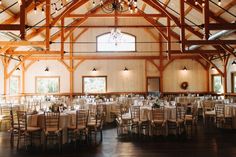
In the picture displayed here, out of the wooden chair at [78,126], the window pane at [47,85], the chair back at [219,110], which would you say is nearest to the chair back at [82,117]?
the wooden chair at [78,126]

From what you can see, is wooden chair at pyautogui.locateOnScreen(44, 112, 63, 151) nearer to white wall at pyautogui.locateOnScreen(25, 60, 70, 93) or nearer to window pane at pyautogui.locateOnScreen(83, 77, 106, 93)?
window pane at pyautogui.locateOnScreen(83, 77, 106, 93)

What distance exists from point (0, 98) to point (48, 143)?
26.6ft

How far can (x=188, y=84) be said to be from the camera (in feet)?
62.1

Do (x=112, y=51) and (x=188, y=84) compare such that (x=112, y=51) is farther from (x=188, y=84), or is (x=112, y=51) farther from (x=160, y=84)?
(x=188, y=84)

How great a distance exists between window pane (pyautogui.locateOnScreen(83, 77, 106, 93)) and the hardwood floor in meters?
9.85

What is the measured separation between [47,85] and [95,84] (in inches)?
134


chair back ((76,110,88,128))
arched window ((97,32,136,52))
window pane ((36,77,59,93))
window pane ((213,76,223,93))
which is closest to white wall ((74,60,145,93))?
arched window ((97,32,136,52))

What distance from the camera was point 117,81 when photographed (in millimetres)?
18703

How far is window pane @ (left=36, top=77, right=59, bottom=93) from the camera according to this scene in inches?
733

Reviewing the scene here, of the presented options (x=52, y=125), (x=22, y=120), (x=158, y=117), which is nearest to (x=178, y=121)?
(x=158, y=117)

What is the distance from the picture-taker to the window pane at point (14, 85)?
55.8 feet

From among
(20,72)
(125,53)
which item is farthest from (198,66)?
(20,72)

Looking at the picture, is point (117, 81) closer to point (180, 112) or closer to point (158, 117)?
point (180, 112)

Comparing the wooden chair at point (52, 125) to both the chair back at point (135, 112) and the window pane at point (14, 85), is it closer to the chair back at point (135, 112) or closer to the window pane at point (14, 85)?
the chair back at point (135, 112)
